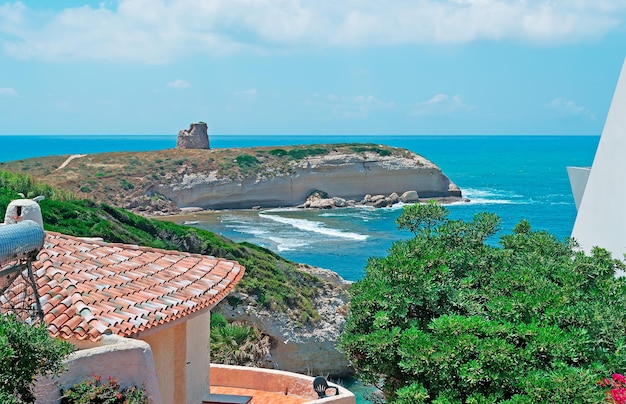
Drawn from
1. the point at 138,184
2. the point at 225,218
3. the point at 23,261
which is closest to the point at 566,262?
the point at 23,261

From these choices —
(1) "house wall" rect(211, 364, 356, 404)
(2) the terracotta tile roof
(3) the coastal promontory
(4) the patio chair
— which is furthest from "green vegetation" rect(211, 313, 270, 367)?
(3) the coastal promontory

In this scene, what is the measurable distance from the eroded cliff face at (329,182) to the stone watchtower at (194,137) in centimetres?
2001

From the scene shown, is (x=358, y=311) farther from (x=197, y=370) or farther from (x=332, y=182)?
(x=332, y=182)

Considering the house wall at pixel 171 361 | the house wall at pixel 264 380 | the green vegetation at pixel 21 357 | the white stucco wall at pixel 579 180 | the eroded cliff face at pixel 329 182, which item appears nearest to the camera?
the green vegetation at pixel 21 357

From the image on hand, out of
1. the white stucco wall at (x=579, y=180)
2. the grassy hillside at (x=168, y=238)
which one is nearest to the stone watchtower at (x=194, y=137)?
the grassy hillside at (x=168, y=238)

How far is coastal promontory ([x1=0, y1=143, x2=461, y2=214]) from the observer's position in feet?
277

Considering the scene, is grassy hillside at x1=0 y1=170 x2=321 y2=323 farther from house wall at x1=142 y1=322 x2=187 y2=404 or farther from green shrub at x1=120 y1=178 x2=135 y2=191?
green shrub at x1=120 y1=178 x2=135 y2=191

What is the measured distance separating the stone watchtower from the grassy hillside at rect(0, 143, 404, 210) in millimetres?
6169

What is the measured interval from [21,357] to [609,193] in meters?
13.0

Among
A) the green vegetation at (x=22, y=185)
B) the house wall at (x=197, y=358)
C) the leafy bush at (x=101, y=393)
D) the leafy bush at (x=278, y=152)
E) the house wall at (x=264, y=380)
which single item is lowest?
the house wall at (x=264, y=380)

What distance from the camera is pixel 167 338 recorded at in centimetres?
940

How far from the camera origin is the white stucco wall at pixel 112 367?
6.22 metres

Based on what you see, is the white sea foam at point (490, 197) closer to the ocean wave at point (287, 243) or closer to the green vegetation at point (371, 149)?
the green vegetation at point (371, 149)

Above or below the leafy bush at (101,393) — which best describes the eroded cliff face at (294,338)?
below
